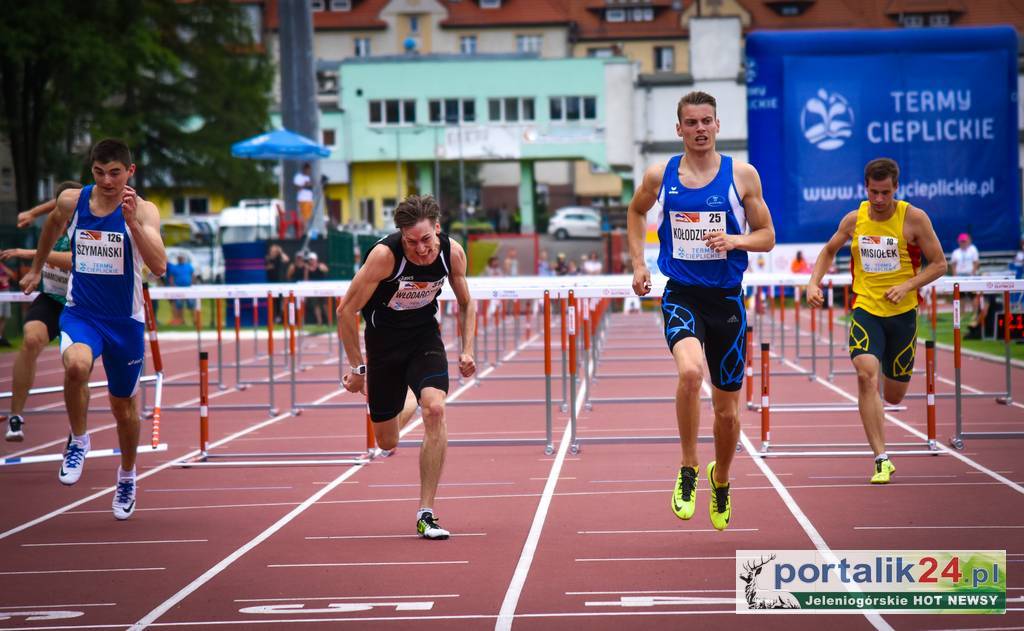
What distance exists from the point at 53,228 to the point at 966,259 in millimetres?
18244

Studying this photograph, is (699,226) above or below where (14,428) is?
above

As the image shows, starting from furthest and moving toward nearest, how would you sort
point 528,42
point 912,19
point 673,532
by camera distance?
1. point 528,42
2. point 912,19
3. point 673,532

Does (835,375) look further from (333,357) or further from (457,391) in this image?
(333,357)

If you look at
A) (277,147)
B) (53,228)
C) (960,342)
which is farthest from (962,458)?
(277,147)

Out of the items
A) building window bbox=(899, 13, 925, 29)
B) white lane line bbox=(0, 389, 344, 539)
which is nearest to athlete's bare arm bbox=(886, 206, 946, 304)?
white lane line bbox=(0, 389, 344, 539)

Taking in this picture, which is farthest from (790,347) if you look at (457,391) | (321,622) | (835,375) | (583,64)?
(583,64)

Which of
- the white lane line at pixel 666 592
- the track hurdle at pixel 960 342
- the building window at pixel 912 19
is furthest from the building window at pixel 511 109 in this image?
the white lane line at pixel 666 592

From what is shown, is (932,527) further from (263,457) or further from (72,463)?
(263,457)

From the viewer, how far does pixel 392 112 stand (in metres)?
64.2

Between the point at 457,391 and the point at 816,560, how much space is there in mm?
10522

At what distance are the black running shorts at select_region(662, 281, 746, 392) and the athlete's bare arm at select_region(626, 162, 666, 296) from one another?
19 centimetres

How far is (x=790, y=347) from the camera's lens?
947 inches

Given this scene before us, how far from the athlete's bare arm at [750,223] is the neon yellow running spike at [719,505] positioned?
1156 mm

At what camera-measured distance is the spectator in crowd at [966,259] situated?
23.2 metres
